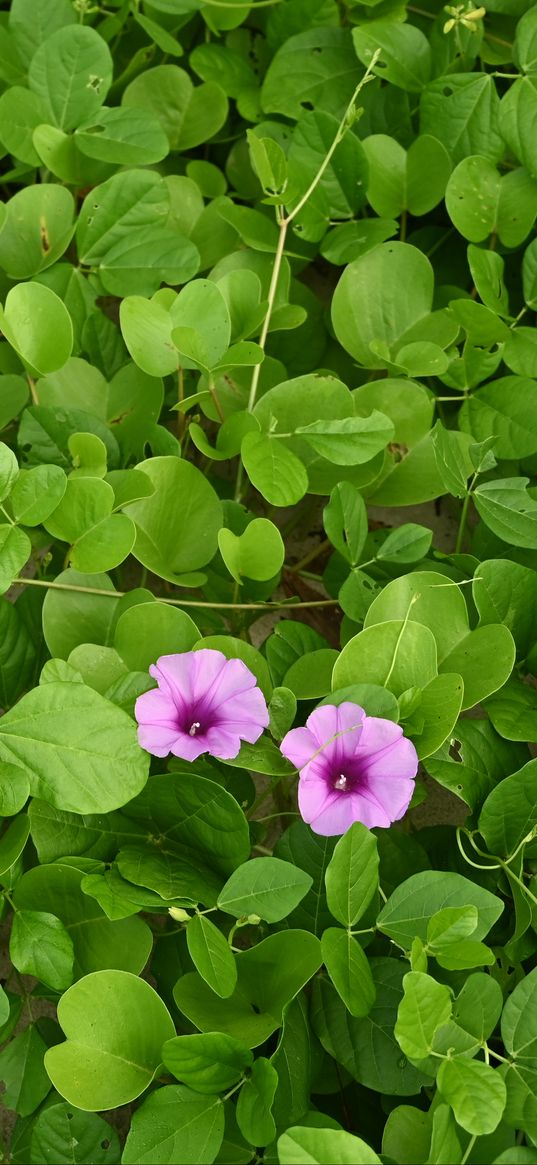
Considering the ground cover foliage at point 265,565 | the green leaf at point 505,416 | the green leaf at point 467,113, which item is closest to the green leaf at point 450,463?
the ground cover foliage at point 265,565

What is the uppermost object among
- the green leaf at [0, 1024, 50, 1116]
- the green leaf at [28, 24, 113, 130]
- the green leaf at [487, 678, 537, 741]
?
the green leaf at [28, 24, 113, 130]

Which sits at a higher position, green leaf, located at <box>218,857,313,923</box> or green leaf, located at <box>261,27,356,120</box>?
A: green leaf, located at <box>261,27,356,120</box>

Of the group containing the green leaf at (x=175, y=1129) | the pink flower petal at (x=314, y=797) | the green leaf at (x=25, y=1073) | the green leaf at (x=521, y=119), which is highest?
the green leaf at (x=521, y=119)

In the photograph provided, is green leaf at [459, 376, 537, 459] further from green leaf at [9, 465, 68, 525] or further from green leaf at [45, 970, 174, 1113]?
green leaf at [45, 970, 174, 1113]

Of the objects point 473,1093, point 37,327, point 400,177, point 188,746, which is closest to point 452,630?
point 188,746

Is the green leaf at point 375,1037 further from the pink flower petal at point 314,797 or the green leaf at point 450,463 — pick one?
the green leaf at point 450,463

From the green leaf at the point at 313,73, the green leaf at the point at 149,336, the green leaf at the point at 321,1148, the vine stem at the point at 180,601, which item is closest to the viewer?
the green leaf at the point at 321,1148

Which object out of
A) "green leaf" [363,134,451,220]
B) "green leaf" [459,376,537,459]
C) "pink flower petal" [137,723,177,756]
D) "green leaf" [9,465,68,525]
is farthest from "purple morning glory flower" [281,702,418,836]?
"green leaf" [363,134,451,220]
